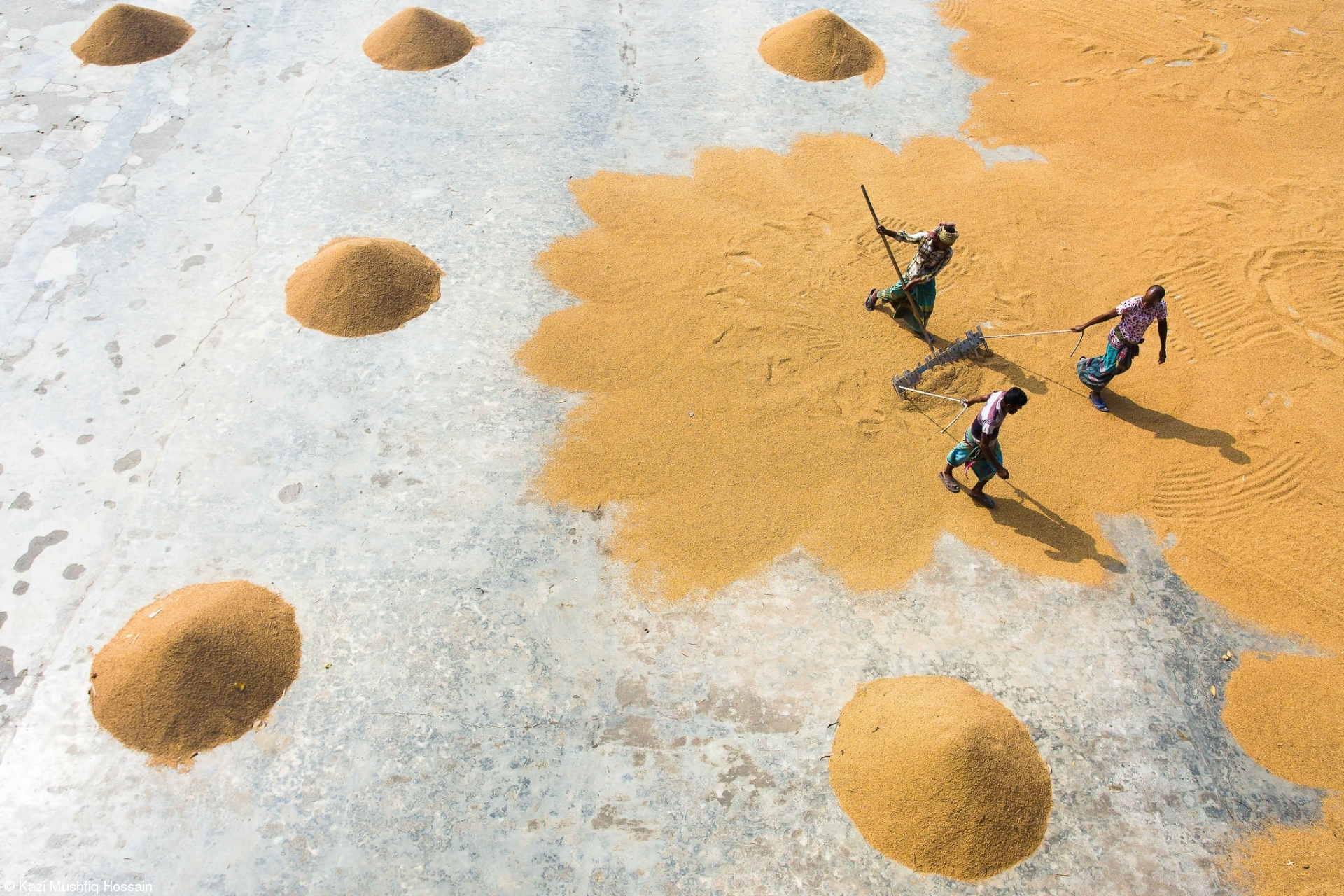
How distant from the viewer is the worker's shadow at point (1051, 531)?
20.2ft

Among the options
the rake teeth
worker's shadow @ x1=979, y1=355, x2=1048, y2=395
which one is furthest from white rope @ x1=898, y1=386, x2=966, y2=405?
worker's shadow @ x1=979, y1=355, x2=1048, y2=395

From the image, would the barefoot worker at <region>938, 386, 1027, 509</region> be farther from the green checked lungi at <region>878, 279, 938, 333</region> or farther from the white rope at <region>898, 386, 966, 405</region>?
the green checked lungi at <region>878, 279, 938, 333</region>

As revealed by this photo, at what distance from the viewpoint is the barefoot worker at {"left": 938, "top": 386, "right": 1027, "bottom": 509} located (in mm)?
5754

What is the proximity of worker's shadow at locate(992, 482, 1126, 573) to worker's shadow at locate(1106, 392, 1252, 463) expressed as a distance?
157 cm

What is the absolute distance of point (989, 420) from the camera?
5.82 m

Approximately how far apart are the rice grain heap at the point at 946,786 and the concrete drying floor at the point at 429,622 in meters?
0.16

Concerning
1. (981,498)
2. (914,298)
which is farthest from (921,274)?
(981,498)

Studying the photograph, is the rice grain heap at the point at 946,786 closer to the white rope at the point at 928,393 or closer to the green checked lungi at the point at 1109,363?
the white rope at the point at 928,393

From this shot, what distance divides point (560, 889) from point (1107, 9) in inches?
599

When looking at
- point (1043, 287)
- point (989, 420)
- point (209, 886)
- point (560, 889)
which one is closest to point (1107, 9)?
point (1043, 287)

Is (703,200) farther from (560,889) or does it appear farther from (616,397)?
(560,889)

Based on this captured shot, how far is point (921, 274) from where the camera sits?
7.41m

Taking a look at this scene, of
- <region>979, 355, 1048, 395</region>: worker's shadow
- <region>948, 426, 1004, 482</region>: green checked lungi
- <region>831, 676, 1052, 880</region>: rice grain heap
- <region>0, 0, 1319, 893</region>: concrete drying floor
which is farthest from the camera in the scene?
<region>979, 355, 1048, 395</region>: worker's shadow

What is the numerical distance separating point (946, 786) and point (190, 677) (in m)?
5.34
